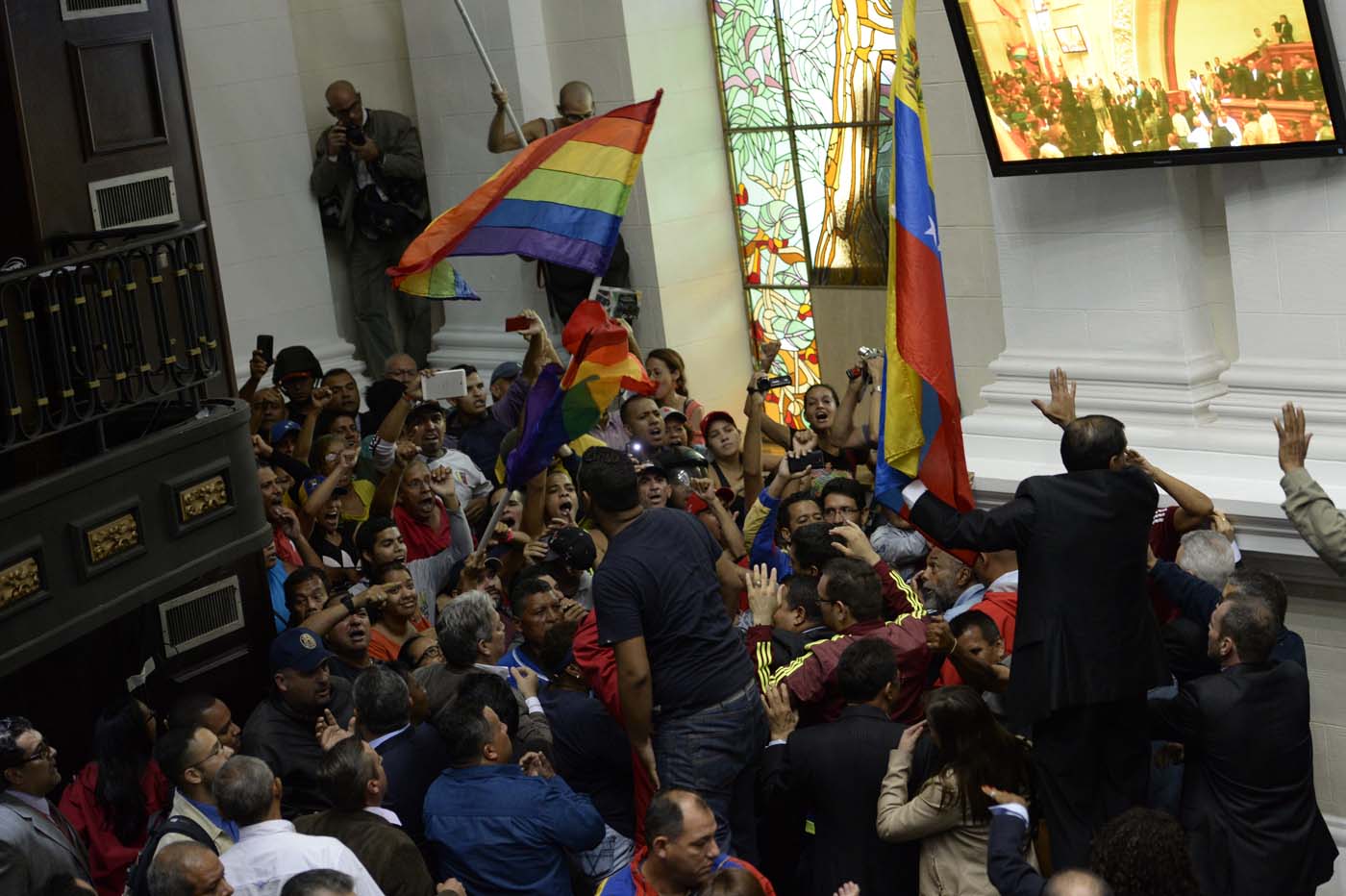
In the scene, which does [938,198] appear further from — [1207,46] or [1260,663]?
[1260,663]

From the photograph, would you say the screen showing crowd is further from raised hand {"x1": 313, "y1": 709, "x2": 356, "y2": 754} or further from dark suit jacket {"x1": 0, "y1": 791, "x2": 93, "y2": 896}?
dark suit jacket {"x1": 0, "y1": 791, "x2": 93, "y2": 896}

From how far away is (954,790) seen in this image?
18.6 feet

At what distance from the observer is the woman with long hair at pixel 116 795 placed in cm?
640

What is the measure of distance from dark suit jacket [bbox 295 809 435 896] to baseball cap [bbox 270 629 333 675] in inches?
42.5

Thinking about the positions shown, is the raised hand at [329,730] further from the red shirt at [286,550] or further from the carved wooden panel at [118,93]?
the carved wooden panel at [118,93]

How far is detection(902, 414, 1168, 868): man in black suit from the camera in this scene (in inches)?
235

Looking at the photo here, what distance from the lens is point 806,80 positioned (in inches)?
486

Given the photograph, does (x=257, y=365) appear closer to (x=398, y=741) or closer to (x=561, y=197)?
(x=561, y=197)

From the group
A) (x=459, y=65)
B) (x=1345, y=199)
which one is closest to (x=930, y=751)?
(x=1345, y=199)

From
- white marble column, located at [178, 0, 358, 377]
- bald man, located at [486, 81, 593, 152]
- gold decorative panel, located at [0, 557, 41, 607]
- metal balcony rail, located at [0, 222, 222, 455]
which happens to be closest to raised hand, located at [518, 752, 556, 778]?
gold decorative panel, located at [0, 557, 41, 607]

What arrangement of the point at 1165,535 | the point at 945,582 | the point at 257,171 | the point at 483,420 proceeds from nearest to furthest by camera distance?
the point at 1165,535 < the point at 945,582 < the point at 483,420 < the point at 257,171

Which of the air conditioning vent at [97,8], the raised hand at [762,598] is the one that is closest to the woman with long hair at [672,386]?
the raised hand at [762,598]

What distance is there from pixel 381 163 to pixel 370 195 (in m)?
0.23

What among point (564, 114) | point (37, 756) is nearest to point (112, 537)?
point (37, 756)
